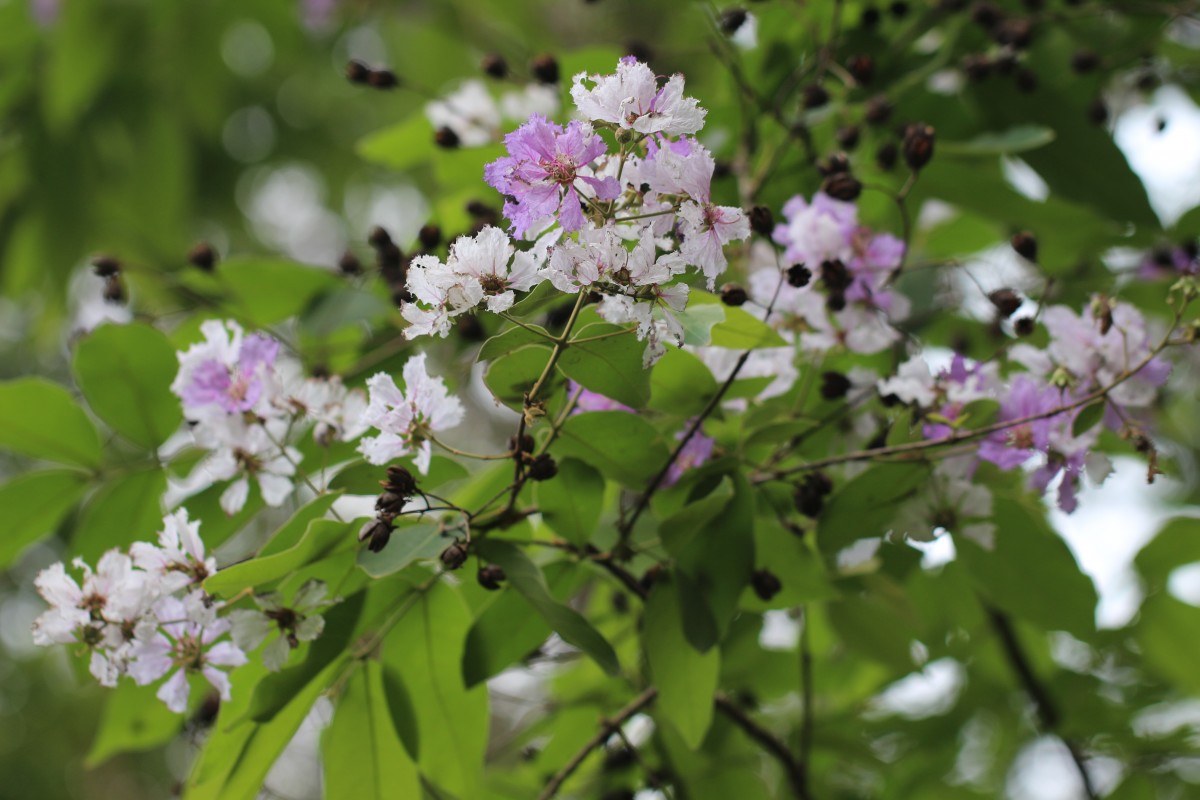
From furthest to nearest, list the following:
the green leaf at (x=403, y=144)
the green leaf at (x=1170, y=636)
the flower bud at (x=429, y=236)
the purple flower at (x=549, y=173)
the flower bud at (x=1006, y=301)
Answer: the green leaf at (x=403, y=144) < the green leaf at (x=1170, y=636) < the flower bud at (x=429, y=236) < the flower bud at (x=1006, y=301) < the purple flower at (x=549, y=173)

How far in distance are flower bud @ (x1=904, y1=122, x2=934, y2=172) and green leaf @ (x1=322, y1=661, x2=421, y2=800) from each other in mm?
738

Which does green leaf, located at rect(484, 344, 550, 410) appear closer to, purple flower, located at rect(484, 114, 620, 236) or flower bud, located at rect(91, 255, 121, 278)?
purple flower, located at rect(484, 114, 620, 236)

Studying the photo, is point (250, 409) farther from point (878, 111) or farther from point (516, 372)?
point (878, 111)

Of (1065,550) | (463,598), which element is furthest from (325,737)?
(1065,550)

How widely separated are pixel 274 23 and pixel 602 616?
193cm

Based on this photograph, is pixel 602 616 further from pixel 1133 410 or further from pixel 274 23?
pixel 274 23

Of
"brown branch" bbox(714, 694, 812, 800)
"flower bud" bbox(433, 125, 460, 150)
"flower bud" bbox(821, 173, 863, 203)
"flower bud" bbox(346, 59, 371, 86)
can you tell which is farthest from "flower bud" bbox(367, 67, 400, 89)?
"brown branch" bbox(714, 694, 812, 800)

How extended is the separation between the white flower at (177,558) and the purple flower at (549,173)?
396 millimetres

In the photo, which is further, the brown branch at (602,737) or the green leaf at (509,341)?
the brown branch at (602,737)

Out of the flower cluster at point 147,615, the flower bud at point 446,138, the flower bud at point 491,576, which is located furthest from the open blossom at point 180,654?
the flower bud at point 446,138

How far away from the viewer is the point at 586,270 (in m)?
0.72

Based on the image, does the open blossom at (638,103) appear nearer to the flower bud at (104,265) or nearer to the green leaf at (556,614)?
the green leaf at (556,614)

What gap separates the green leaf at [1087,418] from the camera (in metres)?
0.97

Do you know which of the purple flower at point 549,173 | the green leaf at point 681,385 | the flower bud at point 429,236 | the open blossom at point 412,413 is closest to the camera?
the purple flower at point 549,173
